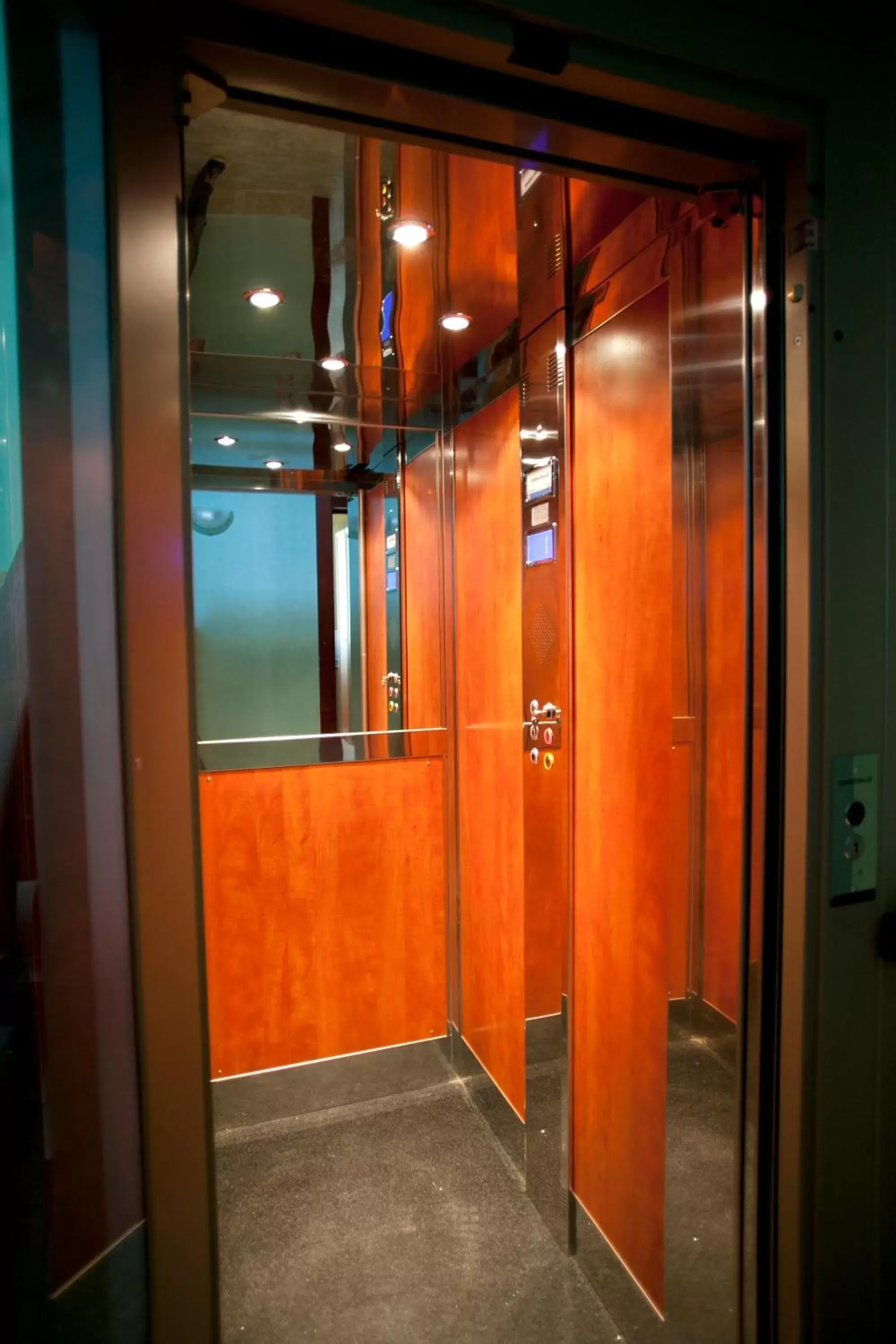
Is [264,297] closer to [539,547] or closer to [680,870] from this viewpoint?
[539,547]

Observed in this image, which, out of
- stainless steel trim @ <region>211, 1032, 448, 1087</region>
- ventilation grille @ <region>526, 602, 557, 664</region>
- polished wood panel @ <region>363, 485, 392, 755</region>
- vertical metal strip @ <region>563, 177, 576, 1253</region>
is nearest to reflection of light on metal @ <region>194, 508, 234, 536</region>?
polished wood panel @ <region>363, 485, 392, 755</region>

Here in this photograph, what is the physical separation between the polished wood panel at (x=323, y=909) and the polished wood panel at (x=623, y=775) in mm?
1067

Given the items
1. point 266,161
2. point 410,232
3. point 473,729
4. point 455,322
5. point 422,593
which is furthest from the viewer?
point 422,593

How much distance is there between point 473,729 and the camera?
2.86 metres

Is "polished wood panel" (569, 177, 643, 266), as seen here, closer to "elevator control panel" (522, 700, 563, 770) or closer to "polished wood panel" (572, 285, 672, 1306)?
"polished wood panel" (572, 285, 672, 1306)

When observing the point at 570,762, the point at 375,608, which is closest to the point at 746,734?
the point at 570,762

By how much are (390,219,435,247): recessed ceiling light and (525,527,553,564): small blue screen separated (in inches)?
33.2

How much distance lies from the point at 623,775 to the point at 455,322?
1579mm

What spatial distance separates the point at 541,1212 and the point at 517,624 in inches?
68.3

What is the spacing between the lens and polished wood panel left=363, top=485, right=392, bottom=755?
10.6 feet

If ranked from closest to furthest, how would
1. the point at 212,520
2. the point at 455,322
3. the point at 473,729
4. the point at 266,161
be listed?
1. the point at 266,161
2. the point at 455,322
3. the point at 473,729
4. the point at 212,520

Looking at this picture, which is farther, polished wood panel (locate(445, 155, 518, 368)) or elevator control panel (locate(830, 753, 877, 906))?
polished wood panel (locate(445, 155, 518, 368))

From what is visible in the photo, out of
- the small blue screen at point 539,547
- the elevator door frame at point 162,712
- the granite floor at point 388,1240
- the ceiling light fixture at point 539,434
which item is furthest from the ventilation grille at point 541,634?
the granite floor at point 388,1240

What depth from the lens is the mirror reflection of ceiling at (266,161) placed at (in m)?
1.64
